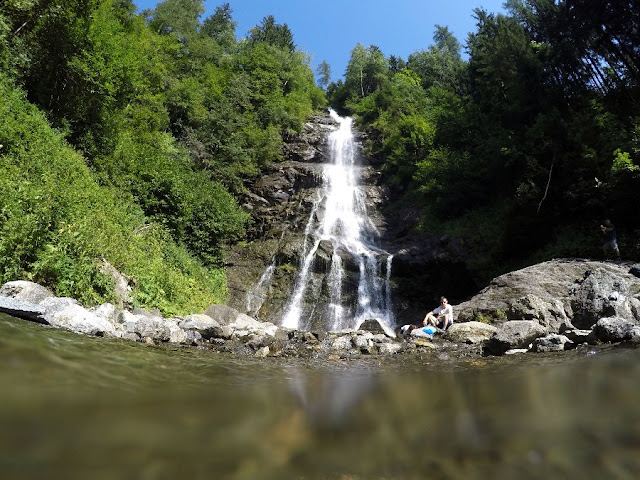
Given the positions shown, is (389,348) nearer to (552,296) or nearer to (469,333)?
(469,333)

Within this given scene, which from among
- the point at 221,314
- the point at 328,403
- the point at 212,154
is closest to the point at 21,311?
the point at 328,403

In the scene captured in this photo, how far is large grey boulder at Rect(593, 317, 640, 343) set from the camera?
5.17 meters

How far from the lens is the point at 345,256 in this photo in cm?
1873

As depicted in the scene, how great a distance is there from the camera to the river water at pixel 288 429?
1188 mm

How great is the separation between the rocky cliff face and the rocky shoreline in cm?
557

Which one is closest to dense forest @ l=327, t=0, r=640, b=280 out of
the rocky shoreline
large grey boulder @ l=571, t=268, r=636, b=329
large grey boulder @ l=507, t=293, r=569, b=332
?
the rocky shoreline

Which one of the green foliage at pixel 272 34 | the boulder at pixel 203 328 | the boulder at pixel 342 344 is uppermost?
the green foliage at pixel 272 34

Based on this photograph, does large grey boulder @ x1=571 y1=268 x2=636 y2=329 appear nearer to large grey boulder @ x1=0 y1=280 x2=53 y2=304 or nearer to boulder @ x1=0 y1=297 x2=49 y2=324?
boulder @ x1=0 y1=297 x2=49 y2=324

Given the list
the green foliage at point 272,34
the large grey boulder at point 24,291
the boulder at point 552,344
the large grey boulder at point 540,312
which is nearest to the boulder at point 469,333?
the large grey boulder at point 540,312

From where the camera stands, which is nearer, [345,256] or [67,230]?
[67,230]

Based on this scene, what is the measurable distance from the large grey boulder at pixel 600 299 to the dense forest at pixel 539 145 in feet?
15.4

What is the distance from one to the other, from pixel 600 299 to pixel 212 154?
21543mm

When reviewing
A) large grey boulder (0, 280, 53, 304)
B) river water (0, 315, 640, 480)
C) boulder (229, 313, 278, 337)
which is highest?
large grey boulder (0, 280, 53, 304)

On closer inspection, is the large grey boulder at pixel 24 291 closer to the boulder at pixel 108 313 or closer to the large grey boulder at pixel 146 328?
the boulder at pixel 108 313
